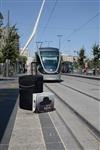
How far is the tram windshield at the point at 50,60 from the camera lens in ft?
132

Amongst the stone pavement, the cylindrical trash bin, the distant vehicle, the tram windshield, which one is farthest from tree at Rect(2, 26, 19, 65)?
the stone pavement

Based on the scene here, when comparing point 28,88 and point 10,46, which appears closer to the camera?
point 28,88

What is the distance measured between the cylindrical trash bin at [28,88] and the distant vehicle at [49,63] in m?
25.3

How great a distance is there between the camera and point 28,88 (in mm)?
14422

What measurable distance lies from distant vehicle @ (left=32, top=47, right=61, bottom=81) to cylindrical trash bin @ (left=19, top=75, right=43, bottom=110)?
25.3 meters

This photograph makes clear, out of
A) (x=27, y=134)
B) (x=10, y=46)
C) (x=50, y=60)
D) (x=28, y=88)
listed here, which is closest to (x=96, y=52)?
(x=10, y=46)

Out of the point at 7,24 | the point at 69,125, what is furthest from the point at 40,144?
the point at 7,24

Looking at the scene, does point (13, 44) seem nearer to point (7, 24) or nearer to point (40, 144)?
point (7, 24)

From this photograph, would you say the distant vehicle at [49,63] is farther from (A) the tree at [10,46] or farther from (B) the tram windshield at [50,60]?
(A) the tree at [10,46]

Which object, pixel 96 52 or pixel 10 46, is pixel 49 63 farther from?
pixel 96 52

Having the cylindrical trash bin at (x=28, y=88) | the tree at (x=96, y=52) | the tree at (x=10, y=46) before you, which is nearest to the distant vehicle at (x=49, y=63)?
the tree at (x=10, y=46)

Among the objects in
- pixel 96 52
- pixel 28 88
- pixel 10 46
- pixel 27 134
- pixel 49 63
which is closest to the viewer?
pixel 27 134

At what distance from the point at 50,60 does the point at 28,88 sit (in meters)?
26.3

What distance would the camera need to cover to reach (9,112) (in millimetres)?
14125
